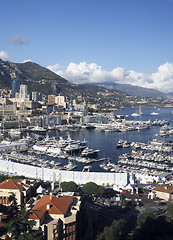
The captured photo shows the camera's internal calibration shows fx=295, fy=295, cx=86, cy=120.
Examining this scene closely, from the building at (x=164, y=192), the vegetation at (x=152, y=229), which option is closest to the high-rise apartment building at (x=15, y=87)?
the building at (x=164, y=192)

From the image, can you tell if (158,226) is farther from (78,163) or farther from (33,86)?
(33,86)

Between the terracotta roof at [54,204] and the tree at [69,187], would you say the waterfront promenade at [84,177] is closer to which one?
the tree at [69,187]

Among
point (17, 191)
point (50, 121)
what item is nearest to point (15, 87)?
point (50, 121)

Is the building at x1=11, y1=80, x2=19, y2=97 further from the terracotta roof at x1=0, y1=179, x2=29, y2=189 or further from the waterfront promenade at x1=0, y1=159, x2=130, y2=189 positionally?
the terracotta roof at x1=0, y1=179, x2=29, y2=189

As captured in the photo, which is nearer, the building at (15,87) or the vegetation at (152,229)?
the vegetation at (152,229)

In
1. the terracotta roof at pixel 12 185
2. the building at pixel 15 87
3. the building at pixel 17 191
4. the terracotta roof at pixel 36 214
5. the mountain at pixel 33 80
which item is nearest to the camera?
the terracotta roof at pixel 36 214

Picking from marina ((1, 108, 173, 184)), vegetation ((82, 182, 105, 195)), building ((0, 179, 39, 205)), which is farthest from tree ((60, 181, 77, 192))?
marina ((1, 108, 173, 184))

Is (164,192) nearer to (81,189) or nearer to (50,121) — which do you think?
(81,189)

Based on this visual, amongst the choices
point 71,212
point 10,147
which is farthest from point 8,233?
point 10,147
